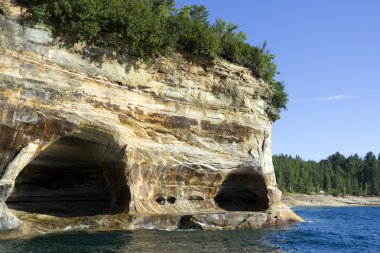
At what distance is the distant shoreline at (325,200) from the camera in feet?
236

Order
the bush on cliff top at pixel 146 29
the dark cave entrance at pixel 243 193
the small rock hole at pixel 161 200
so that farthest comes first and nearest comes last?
the dark cave entrance at pixel 243 193 → the small rock hole at pixel 161 200 → the bush on cliff top at pixel 146 29

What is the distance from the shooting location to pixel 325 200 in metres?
79.6

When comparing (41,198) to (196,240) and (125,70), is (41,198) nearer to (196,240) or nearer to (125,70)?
(125,70)

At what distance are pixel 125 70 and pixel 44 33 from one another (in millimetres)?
3924

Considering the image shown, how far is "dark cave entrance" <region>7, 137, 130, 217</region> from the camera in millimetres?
18297

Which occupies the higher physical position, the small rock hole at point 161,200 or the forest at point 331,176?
the forest at point 331,176

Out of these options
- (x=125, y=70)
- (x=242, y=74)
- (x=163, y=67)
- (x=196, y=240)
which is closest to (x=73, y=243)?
(x=196, y=240)

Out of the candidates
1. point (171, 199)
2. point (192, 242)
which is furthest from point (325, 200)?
point (192, 242)

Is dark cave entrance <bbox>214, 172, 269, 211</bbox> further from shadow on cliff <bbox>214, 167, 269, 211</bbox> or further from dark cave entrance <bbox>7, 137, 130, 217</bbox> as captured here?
dark cave entrance <bbox>7, 137, 130, 217</bbox>

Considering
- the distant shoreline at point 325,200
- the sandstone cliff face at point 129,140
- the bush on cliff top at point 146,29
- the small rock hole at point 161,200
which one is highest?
the bush on cliff top at point 146,29

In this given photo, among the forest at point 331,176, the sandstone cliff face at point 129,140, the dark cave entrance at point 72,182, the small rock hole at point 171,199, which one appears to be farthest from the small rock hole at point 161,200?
the forest at point 331,176

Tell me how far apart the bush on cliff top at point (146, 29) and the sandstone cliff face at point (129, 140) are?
69 cm

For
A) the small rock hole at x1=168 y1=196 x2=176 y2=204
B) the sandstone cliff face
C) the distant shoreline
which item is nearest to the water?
the sandstone cliff face

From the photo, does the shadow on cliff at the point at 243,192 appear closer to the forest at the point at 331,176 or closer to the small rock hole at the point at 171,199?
the small rock hole at the point at 171,199
